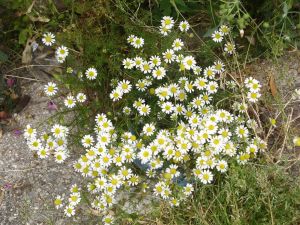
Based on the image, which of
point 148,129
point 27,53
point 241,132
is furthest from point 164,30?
point 27,53

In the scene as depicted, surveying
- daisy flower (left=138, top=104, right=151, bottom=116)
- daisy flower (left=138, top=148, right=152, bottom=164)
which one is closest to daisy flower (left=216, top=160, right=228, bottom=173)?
daisy flower (left=138, top=148, right=152, bottom=164)

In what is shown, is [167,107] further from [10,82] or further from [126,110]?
[10,82]

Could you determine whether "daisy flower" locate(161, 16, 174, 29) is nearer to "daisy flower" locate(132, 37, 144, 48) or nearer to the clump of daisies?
the clump of daisies

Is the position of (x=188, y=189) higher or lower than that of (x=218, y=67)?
lower

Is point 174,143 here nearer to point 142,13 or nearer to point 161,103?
point 161,103

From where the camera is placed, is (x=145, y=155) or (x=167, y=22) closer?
(x=145, y=155)

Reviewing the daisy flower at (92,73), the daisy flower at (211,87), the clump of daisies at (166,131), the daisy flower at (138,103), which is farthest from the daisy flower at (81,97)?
the daisy flower at (211,87)

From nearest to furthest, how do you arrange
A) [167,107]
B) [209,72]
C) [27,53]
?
[167,107]
[209,72]
[27,53]

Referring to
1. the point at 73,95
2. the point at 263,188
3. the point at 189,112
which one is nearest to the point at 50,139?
the point at 73,95

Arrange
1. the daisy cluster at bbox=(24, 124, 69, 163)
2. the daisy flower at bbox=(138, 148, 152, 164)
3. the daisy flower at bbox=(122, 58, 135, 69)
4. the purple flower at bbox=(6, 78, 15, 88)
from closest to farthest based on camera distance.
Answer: the daisy flower at bbox=(138, 148, 152, 164) → the daisy cluster at bbox=(24, 124, 69, 163) → the daisy flower at bbox=(122, 58, 135, 69) → the purple flower at bbox=(6, 78, 15, 88)
